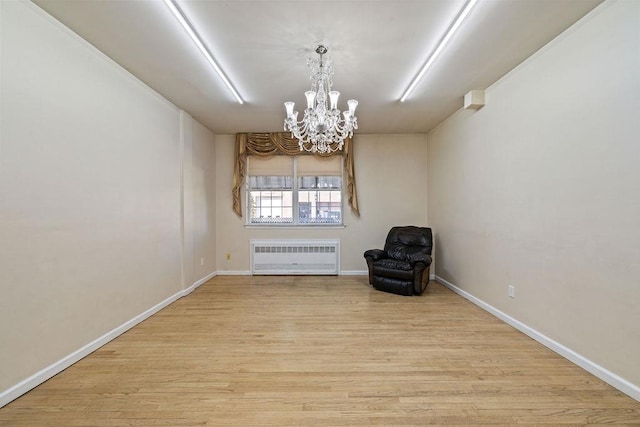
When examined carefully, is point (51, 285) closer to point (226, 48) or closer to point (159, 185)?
point (159, 185)

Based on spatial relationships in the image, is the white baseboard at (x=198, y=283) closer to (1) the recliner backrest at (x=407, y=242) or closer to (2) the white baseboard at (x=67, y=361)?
(2) the white baseboard at (x=67, y=361)

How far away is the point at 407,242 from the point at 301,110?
276 centimetres

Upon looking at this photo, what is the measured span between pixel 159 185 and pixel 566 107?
14.2ft

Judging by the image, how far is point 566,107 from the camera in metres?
2.31

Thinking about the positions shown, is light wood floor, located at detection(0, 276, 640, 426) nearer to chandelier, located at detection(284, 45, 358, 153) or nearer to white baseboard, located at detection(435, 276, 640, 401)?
white baseboard, located at detection(435, 276, 640, 401)

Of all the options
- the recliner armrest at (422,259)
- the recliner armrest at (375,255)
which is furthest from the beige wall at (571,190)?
A: the recliner armrest at (375,255)

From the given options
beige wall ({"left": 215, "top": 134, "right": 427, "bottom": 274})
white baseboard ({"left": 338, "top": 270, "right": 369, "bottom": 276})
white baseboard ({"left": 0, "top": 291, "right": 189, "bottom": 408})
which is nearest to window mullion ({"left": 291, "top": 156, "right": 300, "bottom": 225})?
beige wall ({"left": 215, "top": 134, "right": 427, "bottom": 274})

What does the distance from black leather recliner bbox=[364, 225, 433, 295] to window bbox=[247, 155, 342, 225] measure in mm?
1197

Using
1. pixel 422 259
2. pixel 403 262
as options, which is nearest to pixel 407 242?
pixel 403 262

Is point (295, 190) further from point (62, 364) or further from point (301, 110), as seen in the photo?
point (62, 364)

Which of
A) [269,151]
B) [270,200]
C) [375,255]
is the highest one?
[269,151]

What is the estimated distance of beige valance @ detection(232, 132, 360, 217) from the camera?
16.9ft

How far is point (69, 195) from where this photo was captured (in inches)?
88.3

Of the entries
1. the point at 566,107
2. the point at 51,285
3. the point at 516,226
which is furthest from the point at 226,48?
the point at 516,226
